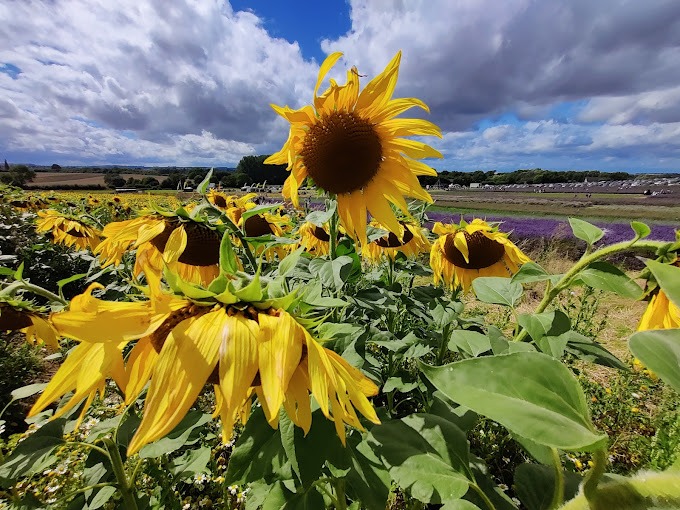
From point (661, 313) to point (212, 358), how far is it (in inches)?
48.2

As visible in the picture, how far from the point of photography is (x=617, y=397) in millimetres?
3055

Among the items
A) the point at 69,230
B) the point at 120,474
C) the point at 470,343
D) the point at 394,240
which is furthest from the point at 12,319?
the point at 69,230

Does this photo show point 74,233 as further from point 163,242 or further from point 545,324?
point 545,324

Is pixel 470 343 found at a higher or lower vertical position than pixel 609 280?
lower

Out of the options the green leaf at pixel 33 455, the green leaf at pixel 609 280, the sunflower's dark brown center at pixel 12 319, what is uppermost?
the green leaf at pixel 609 280

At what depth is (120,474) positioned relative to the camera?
127cm

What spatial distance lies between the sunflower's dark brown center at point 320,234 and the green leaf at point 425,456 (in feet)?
7.10

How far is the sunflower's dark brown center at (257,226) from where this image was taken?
250cm

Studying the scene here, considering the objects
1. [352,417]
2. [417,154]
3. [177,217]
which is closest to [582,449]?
[352,417]

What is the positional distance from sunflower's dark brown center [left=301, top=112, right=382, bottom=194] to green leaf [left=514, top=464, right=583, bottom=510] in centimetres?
117

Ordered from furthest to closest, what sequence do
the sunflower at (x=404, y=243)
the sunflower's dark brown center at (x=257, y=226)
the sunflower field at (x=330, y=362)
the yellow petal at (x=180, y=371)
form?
the sunflower at (x=404, y=243) → the sunflower's dark brown center at (x=257, y=226) → the yellow petal at (x=180, y=371) → the sunflower field at (x=330, y=362)

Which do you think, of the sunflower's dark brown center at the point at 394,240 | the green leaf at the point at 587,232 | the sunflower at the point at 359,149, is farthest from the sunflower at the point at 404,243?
the green leaf at the point at 587,232

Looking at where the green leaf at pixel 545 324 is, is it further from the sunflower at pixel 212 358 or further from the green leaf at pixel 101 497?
the green leaf at pixel 101 497

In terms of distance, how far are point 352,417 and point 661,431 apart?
2.91 meters
